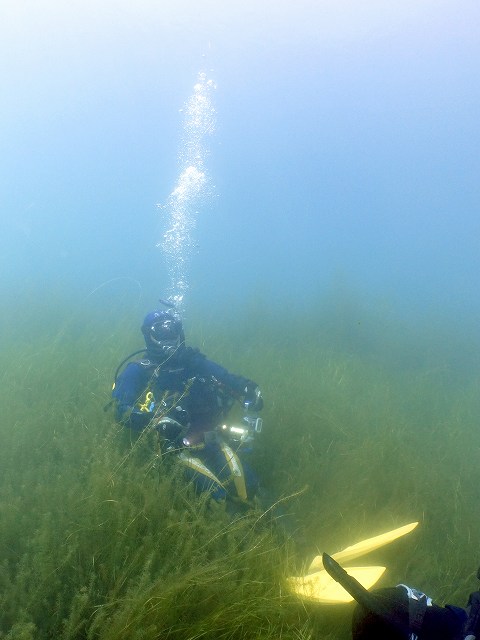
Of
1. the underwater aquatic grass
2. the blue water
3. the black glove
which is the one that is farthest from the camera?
the blue water

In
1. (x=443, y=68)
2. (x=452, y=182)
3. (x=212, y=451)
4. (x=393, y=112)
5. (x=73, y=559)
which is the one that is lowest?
(x=452, y=182)

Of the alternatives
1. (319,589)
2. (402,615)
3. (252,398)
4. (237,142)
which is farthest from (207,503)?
(237,142)

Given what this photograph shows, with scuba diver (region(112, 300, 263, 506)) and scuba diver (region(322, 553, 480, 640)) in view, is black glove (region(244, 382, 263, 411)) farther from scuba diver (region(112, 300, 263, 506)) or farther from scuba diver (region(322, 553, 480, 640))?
scuba diver (region(322, 553, 480, 640))

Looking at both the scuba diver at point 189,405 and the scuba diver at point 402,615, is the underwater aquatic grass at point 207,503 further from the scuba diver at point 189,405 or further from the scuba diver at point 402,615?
the scuba diver at point 402,615

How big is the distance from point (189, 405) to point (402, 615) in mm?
3244

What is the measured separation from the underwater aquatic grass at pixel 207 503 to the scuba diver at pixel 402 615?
0.59 metres

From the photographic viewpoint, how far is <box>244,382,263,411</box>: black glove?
514cm

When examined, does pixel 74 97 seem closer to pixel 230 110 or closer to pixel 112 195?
pixel 112 195

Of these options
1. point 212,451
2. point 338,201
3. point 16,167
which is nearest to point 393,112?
point 338,201

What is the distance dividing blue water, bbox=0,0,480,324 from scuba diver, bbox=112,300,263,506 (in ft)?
182

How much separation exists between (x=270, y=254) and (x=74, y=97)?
55.4 meters

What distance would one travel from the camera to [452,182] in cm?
11862

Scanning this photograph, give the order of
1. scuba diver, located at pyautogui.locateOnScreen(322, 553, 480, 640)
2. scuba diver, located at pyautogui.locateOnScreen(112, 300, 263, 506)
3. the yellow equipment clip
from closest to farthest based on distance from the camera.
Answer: scuba diver, located at pyautogui.locateOnScreen(322, 553, 480, 640) → scuba diver, located at pyautogui.locateOnScreen(112, 300, 263, 506) → the yellow equipment clip

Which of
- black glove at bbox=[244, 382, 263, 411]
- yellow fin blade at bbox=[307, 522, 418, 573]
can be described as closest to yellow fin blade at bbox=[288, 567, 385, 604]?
yellow fin blade at bbox=[307, 522, 418, 573]
